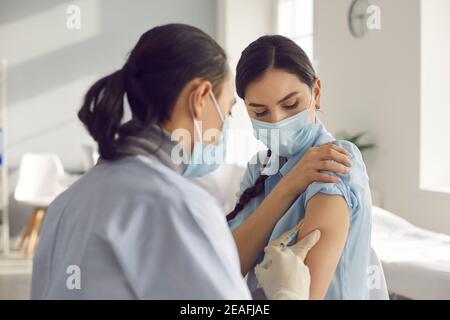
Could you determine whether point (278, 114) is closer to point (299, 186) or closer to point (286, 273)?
point (299, 186)

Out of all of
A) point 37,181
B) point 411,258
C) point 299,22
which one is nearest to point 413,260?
point 411,258

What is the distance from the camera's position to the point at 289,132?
1.36 meters

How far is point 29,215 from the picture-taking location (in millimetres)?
6227

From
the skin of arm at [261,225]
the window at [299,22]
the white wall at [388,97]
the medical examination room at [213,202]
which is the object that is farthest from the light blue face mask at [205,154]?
the window at [299,22]

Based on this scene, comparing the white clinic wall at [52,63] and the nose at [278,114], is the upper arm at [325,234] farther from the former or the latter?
the white clinic wall at [52,63]

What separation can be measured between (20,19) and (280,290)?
5826mm

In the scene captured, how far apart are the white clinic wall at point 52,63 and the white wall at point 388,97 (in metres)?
2.65

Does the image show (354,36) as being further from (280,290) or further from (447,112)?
(280,290)

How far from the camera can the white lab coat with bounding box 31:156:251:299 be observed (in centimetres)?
82

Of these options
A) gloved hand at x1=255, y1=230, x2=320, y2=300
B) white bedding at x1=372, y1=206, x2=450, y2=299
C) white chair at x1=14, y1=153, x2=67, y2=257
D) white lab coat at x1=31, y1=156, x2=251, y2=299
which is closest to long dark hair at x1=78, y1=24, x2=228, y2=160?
white lab coat at x1=31, y1=156, x2=251, y2=299

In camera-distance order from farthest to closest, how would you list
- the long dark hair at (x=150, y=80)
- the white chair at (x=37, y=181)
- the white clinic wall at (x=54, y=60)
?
the white clinic wall at (x=54, y=60), the white chair at (x=37, y=181), the long dark hair at (x=150, y=80)

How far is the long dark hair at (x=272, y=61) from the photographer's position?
1.32 metres

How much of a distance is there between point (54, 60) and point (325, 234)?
18.3ft

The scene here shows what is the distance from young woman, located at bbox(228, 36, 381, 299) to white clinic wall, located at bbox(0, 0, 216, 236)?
16.6 feet
